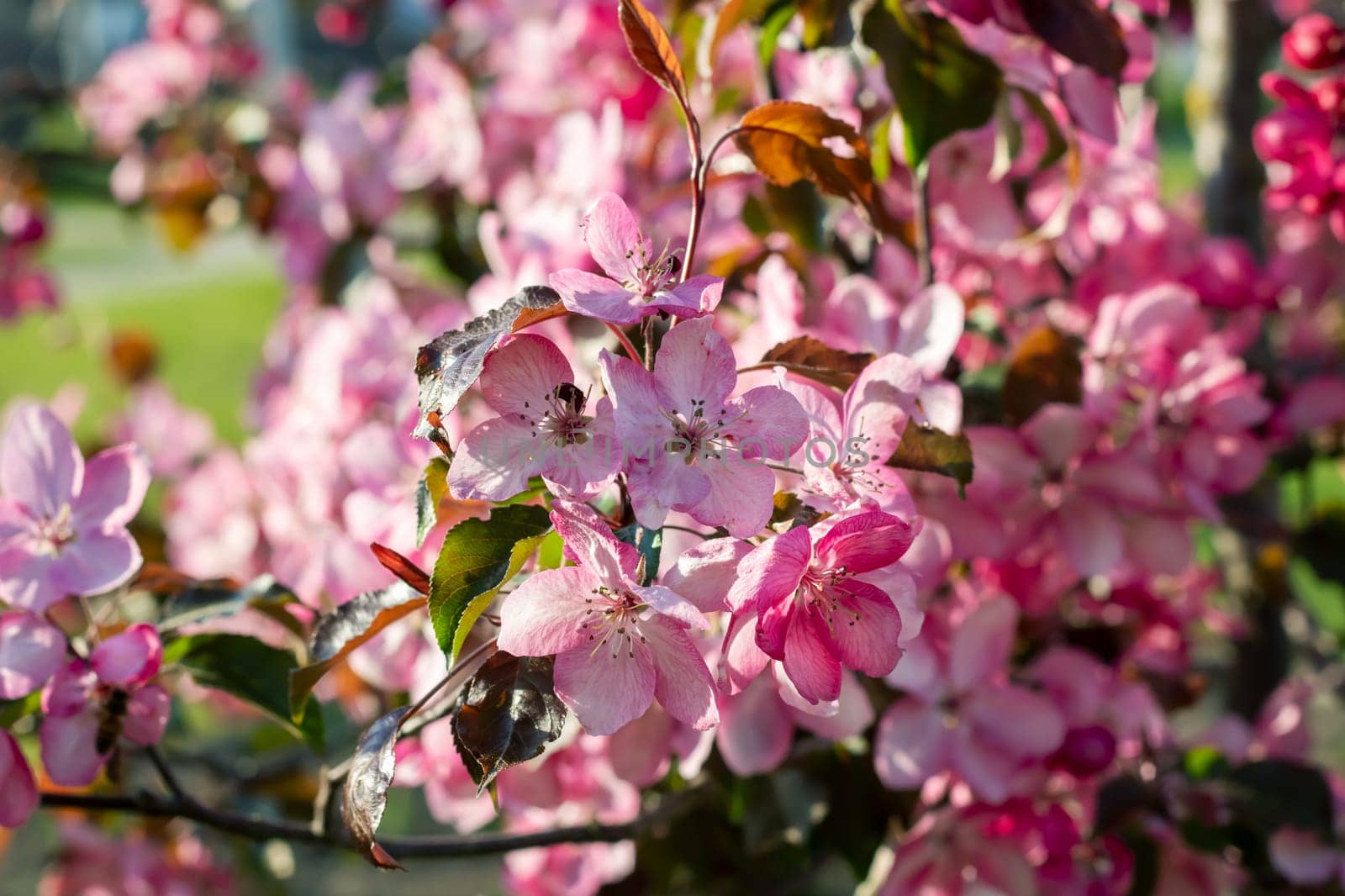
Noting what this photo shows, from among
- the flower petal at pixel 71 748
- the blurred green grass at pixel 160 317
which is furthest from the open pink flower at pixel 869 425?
the blurred green grass at pixel 160 317

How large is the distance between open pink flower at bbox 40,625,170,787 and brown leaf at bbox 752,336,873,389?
1.28 ft

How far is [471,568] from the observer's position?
62 cm

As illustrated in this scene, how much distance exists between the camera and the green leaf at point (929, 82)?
2.80 ft

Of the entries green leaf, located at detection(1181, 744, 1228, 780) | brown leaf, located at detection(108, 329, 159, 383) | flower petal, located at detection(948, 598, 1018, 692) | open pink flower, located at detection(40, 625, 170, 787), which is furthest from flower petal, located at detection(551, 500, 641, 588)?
brown leaf, located at detection(108, 329, 159, 383)

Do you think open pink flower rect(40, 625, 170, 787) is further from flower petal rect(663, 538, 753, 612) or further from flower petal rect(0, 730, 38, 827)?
flower petal rect(663, 538, 753, 612)

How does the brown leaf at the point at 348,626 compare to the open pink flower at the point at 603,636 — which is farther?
the brown leaf at the point at 348,626

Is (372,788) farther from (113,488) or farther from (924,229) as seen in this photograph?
(924,229)

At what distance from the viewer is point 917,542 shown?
80 centimetres

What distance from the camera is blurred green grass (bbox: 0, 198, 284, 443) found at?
→ 201 inches

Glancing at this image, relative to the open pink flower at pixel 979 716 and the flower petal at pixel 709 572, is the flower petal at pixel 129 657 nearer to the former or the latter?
the flower petal at pixel 709 572

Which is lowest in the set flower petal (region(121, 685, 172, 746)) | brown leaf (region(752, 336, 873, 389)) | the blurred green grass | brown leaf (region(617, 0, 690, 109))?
the blurred green grass

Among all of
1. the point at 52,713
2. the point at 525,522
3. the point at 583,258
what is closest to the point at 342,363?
the point at 583,258

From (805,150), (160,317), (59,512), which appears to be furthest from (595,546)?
(160,317)

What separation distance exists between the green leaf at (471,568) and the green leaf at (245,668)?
23 centimetres
